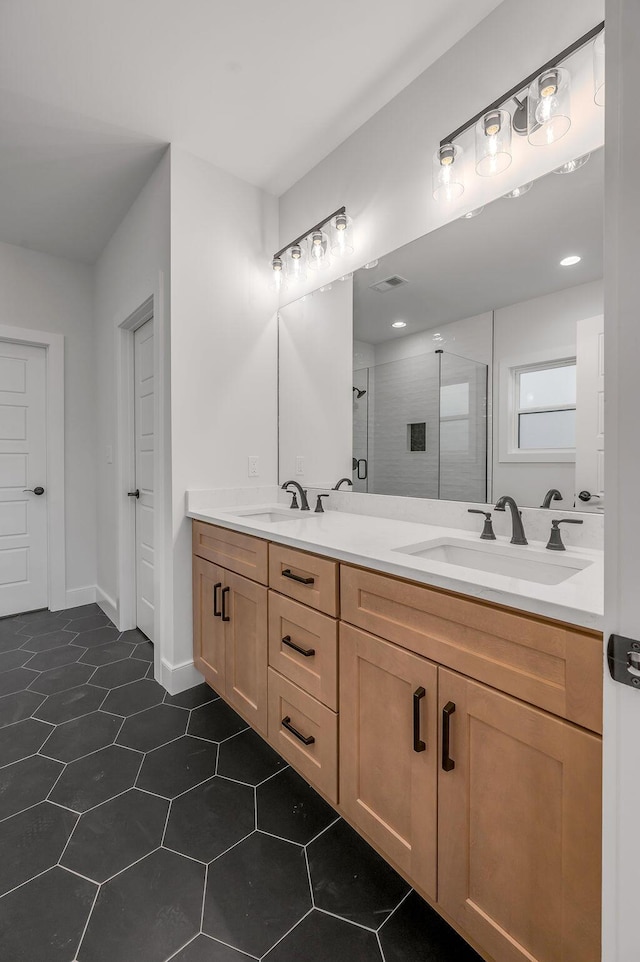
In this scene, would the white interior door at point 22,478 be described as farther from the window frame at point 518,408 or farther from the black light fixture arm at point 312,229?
the window frame at point 518,408

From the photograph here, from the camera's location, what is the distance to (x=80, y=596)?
3.43 metres

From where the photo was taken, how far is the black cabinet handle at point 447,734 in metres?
0.93

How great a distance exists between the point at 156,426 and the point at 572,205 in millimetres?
1935

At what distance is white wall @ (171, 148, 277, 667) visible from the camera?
2.11m

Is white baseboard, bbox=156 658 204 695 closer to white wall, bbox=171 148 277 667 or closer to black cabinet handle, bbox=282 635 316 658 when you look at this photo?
white wall, bbox=171 148 277 667

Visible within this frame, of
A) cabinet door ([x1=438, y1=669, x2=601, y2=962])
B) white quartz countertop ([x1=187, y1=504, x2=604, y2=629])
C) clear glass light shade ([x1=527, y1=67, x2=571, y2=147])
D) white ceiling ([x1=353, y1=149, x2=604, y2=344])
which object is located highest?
clear glass light shade ([x1=527, y1=67, x2=571, y2=147])

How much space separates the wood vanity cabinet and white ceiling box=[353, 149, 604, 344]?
3.73ft

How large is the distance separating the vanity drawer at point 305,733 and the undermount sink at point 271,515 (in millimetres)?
791

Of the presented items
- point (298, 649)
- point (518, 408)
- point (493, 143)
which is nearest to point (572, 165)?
point (493, 143)

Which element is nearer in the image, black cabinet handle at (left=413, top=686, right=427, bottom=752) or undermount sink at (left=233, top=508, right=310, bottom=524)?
black cabinet handle at (left=413, top=686, right=427, bottom=752)

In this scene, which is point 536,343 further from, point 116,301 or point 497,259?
point 116,301

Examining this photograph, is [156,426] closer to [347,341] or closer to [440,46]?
[347,341]

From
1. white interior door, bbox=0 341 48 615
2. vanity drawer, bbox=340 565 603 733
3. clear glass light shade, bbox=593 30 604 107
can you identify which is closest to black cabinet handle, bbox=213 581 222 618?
vanity drawer, bbox=340 565 603 733

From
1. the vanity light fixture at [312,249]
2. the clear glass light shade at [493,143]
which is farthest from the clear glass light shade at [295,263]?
the clear glass light shade at [493,143]
